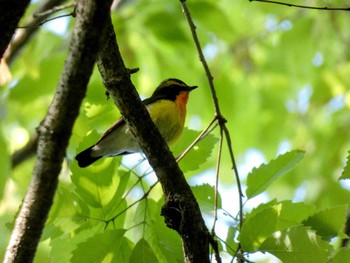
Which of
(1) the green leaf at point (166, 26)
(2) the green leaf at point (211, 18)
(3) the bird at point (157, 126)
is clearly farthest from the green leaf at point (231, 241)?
(1) the green leaf at point (166, 26)

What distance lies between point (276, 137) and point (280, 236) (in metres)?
4.04

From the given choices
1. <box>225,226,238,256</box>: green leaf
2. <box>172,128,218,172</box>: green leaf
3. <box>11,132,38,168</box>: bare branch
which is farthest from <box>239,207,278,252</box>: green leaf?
<box>11,132,38,168</box>: bare branch

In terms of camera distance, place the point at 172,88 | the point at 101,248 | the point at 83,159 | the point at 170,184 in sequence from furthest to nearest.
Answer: the point at 172,88 → the point at 83,159 → the point at 170,184 → the point at 101,248

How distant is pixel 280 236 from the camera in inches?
87.8

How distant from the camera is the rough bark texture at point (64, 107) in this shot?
160 cm

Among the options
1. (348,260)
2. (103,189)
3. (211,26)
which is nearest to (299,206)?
(348,260)

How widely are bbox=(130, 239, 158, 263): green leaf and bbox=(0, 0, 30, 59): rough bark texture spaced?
1.11 m

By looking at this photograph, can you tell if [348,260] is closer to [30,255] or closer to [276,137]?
[30,255]

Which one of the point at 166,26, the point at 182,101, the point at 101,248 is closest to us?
the point at 101,248

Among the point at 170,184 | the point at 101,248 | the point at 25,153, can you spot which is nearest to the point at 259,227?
the point at 170,184

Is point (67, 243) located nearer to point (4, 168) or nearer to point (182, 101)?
point (4, 168)

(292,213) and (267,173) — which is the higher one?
Result: (267,173)

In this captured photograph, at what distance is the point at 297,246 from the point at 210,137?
3.06ft

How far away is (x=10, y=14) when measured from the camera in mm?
1582
